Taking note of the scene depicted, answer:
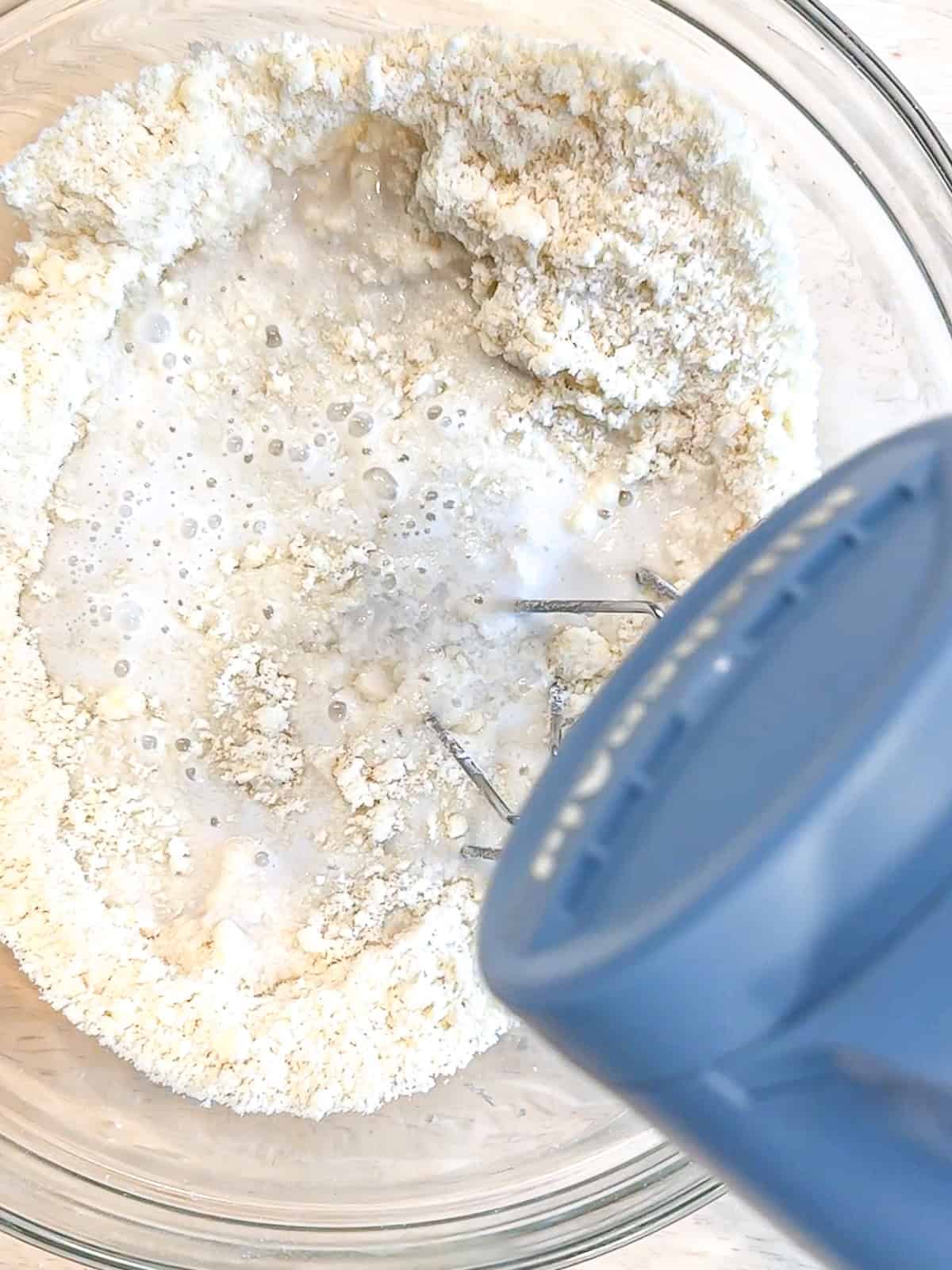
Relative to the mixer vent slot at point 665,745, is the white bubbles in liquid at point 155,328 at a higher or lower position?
lower

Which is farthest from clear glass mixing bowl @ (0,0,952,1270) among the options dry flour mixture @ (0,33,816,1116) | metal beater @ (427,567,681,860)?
metal beater @ (427,567,681,860)

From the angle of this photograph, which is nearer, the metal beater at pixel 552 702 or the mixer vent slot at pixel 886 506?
the mixer vent slot at pixel 886 506

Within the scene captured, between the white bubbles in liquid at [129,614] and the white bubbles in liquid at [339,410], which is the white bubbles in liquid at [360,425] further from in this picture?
the white bubbles in liquid at [129,614]

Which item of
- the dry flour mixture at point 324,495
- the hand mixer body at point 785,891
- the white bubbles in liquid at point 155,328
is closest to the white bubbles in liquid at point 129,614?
the dry flour mixture at point 324,495

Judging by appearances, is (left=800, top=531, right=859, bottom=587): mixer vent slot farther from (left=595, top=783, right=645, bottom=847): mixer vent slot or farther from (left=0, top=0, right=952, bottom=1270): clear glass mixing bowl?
(left=0, top=0, right=952, bottom=1270): clear glass mixing bowl

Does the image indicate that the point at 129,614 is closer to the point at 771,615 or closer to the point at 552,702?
the point at 552,702

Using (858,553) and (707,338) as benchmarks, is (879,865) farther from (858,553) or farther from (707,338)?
(707,338)

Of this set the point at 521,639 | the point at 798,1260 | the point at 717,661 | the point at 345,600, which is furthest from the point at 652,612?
the point at 798,1260

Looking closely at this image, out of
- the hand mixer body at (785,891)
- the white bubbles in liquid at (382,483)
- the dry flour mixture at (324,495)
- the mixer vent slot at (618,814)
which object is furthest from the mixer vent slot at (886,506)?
the white bubbles in liquid at (382,483)
